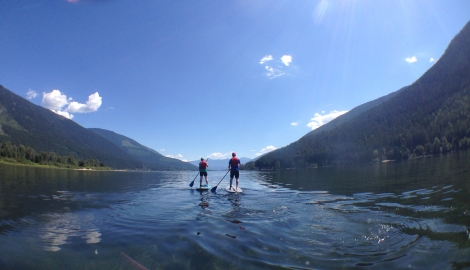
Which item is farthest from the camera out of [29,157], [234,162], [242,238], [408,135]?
[408,135]

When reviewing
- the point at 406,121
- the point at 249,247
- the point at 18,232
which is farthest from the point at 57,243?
the point at 406,121

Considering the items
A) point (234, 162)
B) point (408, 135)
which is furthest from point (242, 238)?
point (408, 135)

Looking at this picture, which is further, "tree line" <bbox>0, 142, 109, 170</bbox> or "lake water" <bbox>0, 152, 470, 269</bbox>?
"tree line" <bbox>0, 142, 109, 170</bbox>

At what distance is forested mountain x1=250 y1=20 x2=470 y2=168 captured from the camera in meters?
123

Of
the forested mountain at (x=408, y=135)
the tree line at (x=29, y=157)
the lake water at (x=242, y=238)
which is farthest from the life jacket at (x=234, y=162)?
the tree line at (x=29, y=157)

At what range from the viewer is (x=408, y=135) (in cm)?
14125

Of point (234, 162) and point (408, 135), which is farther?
point (408, 135)

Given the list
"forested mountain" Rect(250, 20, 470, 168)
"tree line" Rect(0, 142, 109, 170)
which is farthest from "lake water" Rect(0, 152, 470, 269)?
"tree line" Rect(0, 142, 109, 170)

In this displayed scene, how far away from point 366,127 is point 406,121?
27803 mm

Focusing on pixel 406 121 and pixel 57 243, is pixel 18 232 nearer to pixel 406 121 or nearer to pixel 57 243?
pixel 57 243

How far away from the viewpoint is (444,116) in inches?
5546

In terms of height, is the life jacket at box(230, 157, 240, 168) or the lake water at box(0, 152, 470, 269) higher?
the life jacket at box(230, 157, 240, 168)

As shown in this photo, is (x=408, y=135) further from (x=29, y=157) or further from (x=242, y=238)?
(x=29, y=157)

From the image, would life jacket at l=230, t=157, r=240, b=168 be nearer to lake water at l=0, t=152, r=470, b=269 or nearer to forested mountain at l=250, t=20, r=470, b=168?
lake water at l=0, t=152, r=470, b=269
